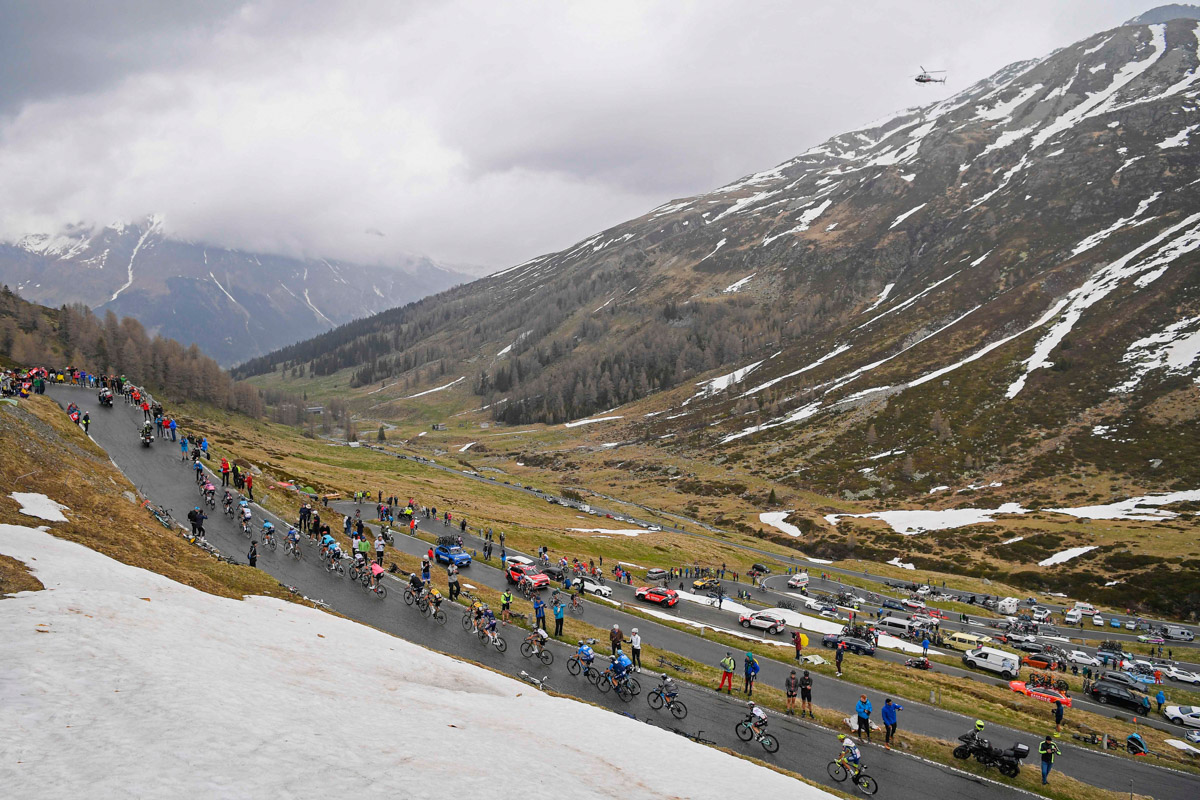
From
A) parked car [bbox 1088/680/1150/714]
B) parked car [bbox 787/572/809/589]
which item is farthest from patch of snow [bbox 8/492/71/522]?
parked car [bbox 787/572/809/589]

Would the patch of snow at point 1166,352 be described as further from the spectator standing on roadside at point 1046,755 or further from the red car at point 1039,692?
the spectator standing on roadside at point 1046,755

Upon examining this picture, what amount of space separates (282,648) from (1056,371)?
6155 inches

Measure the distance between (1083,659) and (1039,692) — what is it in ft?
52.0

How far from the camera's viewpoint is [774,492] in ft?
381

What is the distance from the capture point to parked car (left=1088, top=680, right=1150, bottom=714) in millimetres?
37906

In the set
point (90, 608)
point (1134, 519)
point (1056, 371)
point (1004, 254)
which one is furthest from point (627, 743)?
point (1004, 254)

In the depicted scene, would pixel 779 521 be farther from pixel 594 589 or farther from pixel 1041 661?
pixel 594 589

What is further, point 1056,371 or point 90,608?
point 1056,371

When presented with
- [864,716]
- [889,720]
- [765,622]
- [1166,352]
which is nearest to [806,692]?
[864,716]

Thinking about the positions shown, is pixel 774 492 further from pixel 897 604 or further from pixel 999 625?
pixel 999 625

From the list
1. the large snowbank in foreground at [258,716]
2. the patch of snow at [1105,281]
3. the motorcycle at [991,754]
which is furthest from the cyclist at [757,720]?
the patch of snow at [1105,281]

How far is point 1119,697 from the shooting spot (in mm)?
38531

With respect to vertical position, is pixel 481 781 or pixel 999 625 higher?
pixel 481 781

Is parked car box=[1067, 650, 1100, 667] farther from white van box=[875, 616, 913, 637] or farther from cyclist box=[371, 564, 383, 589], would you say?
cyclist box=[371, 564, 383, 589]
